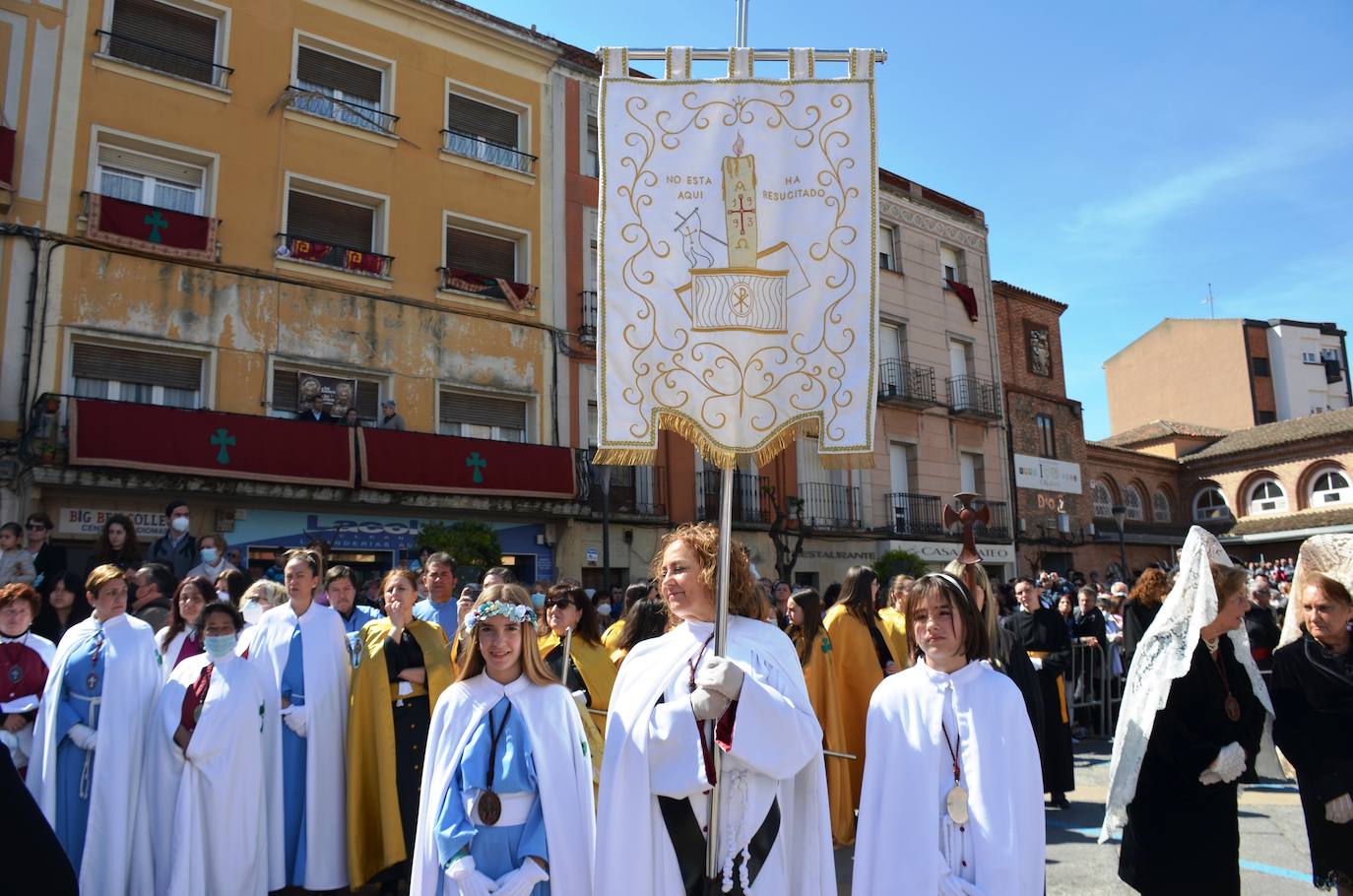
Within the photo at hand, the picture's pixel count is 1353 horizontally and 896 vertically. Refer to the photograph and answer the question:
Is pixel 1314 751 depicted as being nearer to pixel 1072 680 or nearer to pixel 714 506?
pixel 1072 680

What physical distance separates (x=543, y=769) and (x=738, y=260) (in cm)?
224

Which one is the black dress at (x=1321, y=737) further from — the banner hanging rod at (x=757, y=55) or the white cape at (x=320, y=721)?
the white cape at (x=320, y=721)

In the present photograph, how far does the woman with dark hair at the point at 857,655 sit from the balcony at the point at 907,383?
17.2 metres

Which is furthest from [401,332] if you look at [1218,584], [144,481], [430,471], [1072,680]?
[1218,584]

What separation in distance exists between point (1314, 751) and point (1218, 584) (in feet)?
2.80

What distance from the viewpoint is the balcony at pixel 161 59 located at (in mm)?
14273

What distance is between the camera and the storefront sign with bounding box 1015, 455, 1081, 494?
2750 cm

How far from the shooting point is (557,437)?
17656mm

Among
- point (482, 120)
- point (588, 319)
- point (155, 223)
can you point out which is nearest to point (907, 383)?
point (588, 319)

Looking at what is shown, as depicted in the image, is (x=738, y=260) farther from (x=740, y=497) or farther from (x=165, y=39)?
(x=740, y=497)

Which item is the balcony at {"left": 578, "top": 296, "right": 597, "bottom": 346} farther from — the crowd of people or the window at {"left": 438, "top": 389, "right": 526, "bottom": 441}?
the crowd of people

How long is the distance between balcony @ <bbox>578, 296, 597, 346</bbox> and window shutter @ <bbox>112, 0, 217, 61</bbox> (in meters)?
7.34

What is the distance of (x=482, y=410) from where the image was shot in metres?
17.3

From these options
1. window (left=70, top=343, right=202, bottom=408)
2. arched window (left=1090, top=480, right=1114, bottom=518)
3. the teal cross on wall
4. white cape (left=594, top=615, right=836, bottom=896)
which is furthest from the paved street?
arched window (left=1090, top=480, right=1114, bottom=518)
